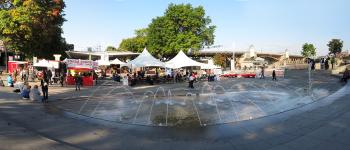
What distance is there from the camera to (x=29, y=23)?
145 ft

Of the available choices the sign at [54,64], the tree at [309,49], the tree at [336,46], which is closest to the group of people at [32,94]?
the sign at [54,64]

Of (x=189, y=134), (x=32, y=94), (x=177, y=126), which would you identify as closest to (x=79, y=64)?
(x=32, y=94)

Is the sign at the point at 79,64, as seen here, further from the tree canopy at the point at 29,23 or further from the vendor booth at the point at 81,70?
the tree canopy at the point at 29,23

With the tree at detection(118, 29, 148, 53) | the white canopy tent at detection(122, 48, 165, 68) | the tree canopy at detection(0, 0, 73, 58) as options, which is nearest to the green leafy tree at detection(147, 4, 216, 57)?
the tree canopy at detection(0, 0, 73, 58)

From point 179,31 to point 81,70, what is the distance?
40.8m

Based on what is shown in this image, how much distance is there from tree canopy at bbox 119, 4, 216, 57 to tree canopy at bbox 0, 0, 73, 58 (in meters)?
24.5

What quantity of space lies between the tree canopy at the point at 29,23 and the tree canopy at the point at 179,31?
24486 mm

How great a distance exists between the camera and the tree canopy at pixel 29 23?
Result: 4375 centimetres

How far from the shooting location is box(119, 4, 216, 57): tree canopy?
70062 mm

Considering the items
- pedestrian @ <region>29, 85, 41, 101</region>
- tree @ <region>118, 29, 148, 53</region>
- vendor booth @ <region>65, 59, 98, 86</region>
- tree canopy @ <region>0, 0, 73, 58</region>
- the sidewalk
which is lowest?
the sidewalk

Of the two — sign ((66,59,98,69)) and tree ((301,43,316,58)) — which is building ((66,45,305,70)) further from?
sign ((66,59,98,69))

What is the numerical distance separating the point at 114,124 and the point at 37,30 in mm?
38775

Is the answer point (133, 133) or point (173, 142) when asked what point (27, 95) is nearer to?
point (133, 133)

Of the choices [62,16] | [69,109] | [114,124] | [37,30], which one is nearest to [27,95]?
[69,109]
